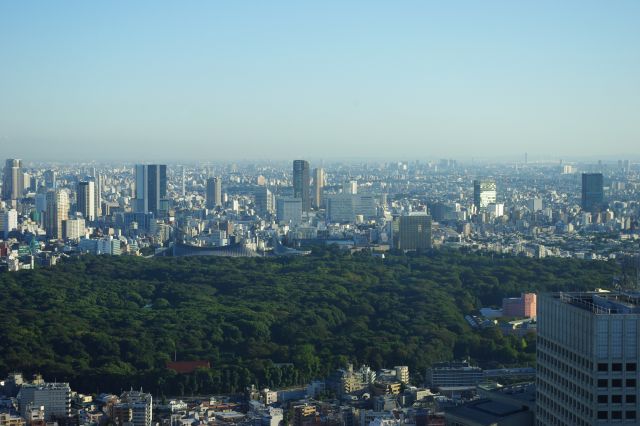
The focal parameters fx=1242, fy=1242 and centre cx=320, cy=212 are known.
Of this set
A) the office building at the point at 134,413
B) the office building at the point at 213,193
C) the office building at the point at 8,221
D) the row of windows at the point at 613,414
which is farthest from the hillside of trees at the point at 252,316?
the office building at the point at 213,193

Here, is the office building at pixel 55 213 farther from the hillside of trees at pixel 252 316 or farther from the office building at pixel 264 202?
the office building at pixel 264 202

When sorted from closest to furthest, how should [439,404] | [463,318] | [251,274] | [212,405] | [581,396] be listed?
[581,396] → [439,404] → [212,405] → [463,318] → [251,274]

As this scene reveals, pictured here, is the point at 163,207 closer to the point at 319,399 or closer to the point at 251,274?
the point at 251,274

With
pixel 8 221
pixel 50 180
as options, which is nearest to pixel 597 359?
pixel 8 221

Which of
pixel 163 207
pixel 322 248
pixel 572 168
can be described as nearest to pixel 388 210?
pixel 163 207

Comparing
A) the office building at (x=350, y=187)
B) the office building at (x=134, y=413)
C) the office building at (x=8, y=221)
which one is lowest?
the office building at (x=134, y=413)

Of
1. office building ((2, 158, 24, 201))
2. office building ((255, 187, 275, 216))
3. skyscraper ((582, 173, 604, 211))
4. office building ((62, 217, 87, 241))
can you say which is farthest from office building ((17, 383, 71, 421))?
office building ((2, 158, 24, 201))

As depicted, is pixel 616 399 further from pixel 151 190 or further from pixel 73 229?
pixel 151 190
